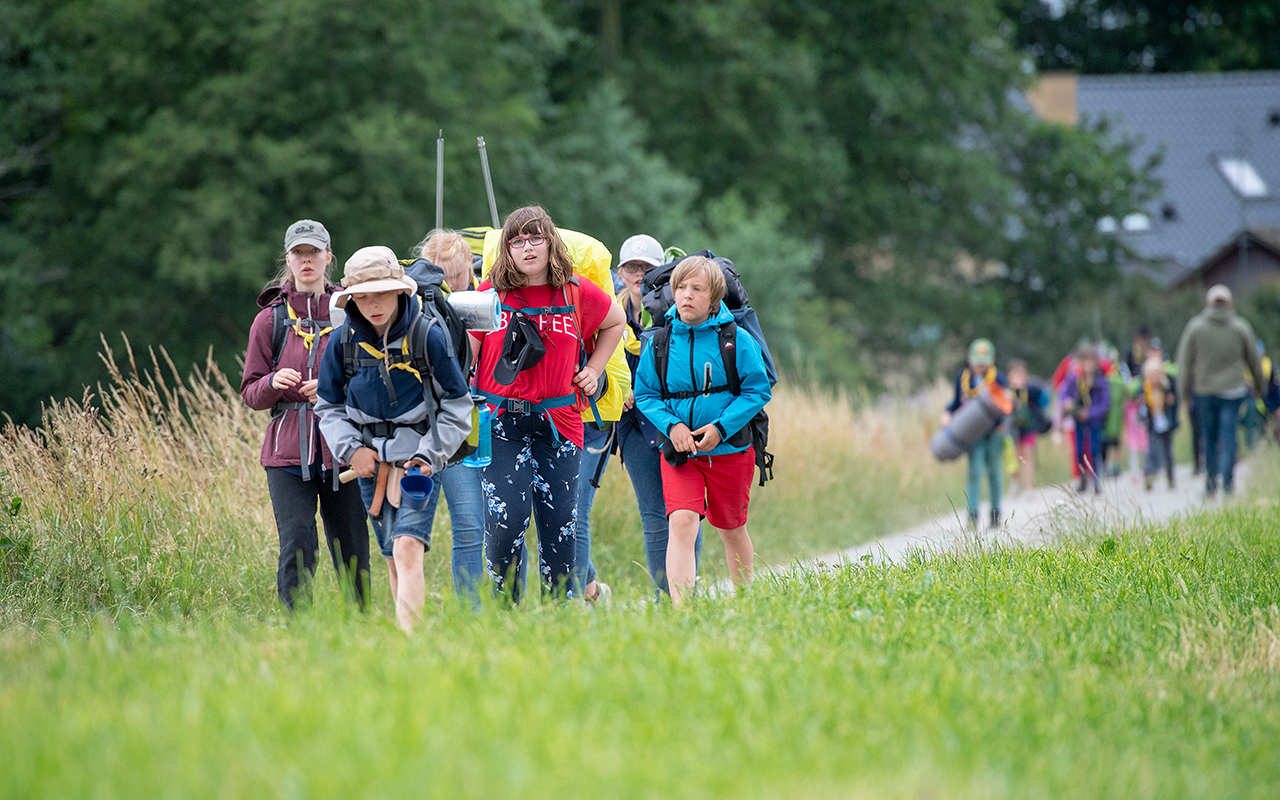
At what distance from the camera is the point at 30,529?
6.72 metres

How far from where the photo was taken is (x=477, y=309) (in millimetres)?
5684

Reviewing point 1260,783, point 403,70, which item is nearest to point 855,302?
point 403,70

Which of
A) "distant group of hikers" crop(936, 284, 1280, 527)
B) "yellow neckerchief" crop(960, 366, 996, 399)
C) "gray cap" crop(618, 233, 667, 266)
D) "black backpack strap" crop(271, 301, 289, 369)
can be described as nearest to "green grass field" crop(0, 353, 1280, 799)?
"black backpack strap" crop(271, 301, 289, 369)

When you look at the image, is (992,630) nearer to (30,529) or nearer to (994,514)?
(30,529)

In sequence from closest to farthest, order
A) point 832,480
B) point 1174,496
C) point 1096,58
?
point 832,480 < point 1174,496 < point 1096,58

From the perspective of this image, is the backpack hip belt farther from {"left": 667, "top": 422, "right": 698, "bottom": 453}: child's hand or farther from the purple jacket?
the purple jacket

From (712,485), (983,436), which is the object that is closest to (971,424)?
(983,436)

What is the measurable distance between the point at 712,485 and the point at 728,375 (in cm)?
55

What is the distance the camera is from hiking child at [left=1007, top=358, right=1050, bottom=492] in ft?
54.5

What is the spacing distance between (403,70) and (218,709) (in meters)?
18.8

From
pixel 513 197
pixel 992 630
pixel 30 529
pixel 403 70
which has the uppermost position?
pixel 403 70

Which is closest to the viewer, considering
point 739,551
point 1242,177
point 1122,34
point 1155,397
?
point 739,551

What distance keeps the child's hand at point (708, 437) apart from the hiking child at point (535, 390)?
55 cm

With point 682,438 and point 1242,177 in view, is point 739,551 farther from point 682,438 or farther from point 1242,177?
point 1242,177
